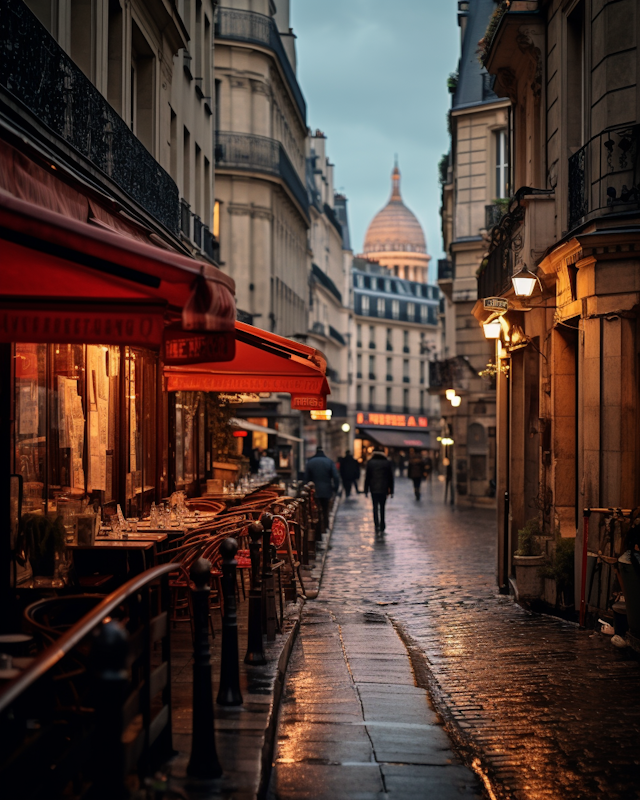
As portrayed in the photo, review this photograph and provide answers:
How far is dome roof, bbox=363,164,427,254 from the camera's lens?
158 meters

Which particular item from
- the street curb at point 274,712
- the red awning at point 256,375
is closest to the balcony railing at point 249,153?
the red awning at point 256,375

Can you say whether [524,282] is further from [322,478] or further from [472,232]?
[472,232]

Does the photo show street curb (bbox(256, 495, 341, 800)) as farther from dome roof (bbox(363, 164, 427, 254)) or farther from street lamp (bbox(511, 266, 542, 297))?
dome roof (bbox(363, 164, 427, 254))

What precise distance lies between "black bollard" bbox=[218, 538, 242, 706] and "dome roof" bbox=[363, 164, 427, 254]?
153097 mm

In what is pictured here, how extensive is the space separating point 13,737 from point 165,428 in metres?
12.7

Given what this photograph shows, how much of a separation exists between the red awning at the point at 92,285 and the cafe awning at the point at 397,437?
3615 inches

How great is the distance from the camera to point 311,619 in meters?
12.0

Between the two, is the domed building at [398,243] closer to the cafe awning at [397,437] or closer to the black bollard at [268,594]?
the cafe awning at [397,437]

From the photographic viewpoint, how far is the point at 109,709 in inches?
137

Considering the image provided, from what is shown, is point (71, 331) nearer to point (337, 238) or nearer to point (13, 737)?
point (13, 737)

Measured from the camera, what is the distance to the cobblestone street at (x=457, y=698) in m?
6.33

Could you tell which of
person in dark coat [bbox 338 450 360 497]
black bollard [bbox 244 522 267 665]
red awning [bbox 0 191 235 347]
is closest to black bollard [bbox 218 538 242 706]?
black bollard [bbox 244 522 267 665]

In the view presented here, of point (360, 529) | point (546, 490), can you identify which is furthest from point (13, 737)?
point (360, 529)

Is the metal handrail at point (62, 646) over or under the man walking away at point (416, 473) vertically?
over
